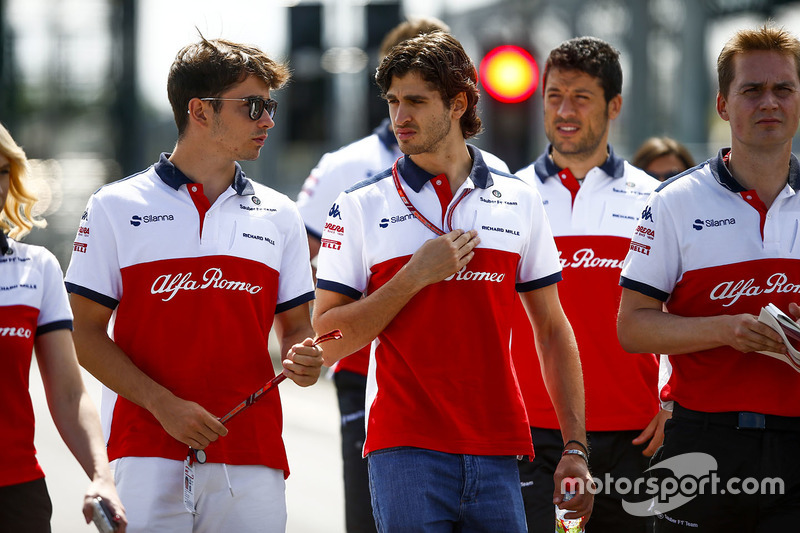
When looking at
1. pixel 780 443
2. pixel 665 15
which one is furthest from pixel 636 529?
pixel 665 15

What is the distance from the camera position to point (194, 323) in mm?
3982

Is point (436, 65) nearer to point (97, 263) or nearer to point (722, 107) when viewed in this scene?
point (722, 107)

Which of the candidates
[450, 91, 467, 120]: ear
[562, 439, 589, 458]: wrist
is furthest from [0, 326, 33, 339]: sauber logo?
[562, 439, 589, 458]: wrist

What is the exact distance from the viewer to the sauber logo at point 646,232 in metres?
4.25

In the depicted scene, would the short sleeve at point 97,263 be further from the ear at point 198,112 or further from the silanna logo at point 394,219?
the silanna logo at point 394,219

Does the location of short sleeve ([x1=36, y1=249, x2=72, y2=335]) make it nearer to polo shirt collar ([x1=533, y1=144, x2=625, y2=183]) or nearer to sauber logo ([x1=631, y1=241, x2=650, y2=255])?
sauber logo ([x1=631, y1=241, x2=650, y2=255])

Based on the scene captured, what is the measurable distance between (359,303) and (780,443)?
1.51m

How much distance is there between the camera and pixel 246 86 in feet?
13.9

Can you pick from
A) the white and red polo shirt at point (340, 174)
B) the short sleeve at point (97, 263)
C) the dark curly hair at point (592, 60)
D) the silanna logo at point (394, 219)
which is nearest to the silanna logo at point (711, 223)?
the silanna logo at point (394, 219)

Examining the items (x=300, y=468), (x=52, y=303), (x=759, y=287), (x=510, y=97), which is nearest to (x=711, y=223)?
(x=759, y=287)

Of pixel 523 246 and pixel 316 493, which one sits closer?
pixel 523 246

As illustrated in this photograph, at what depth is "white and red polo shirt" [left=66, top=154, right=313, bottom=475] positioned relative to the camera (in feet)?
13.0

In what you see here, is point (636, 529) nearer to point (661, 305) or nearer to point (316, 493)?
point (661, 305)

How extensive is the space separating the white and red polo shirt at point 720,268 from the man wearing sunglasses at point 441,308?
1.20 feet
